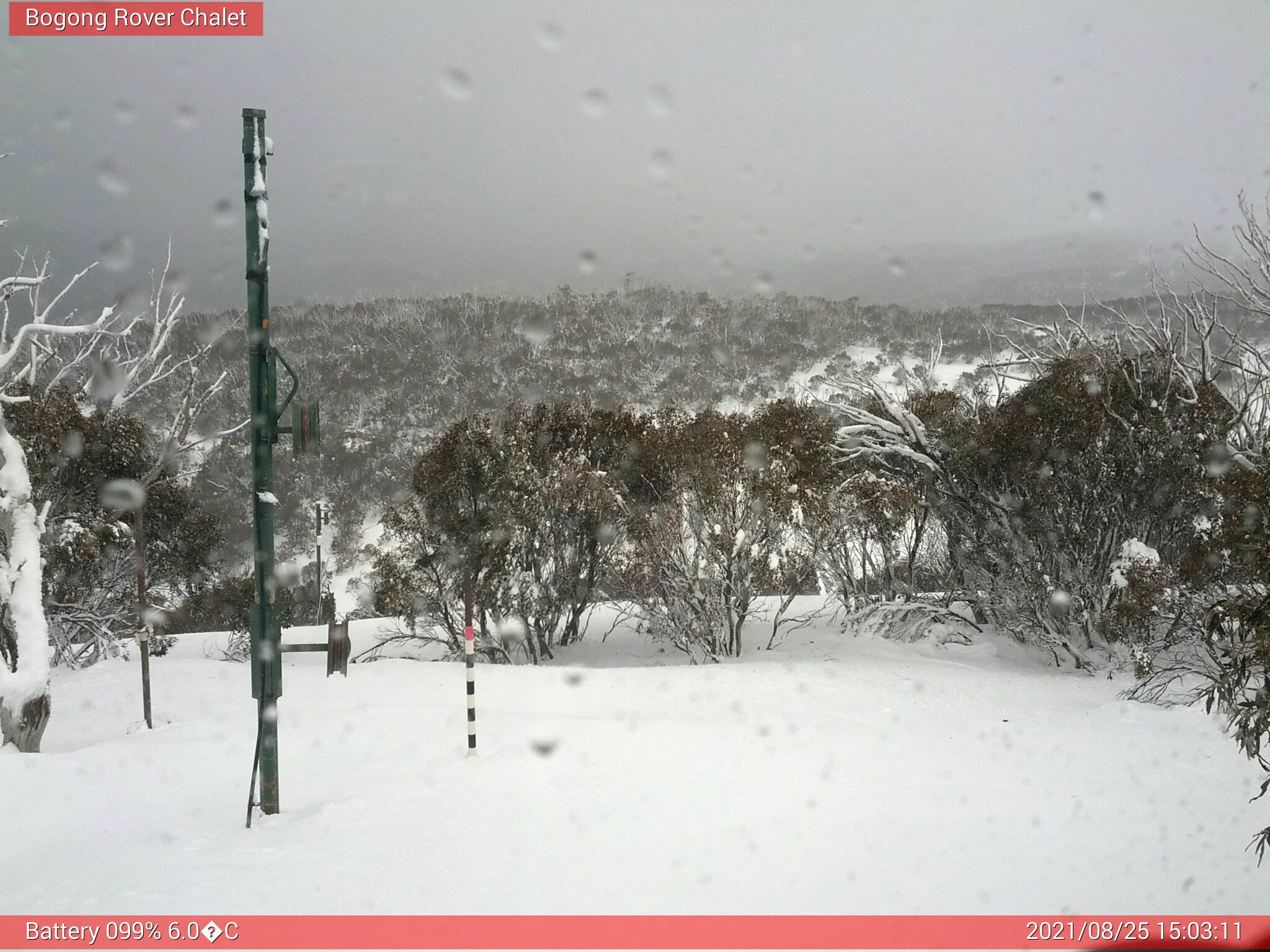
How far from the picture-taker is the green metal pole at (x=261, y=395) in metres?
5.02

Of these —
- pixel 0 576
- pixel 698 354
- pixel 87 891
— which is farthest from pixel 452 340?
pixel 87 891

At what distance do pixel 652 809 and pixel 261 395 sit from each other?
3.65 meters

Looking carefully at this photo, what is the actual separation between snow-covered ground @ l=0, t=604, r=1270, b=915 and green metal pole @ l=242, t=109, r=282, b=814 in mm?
1083

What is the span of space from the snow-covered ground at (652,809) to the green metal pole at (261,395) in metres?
1.08

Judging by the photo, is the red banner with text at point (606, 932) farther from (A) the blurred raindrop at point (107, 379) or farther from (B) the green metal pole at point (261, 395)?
(A) the blurred raindrop at point (107, 379)

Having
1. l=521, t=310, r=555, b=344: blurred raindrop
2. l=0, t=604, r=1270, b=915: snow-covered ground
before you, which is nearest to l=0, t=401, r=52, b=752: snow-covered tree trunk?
l=0, t=604, r=1270, b=915: snow-covered ground

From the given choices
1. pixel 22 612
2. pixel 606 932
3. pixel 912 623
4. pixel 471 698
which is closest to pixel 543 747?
pixel 471 698

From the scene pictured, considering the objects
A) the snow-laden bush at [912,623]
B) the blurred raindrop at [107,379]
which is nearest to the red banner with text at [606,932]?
the snow-laden bush at [912,623]

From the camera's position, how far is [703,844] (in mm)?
4797

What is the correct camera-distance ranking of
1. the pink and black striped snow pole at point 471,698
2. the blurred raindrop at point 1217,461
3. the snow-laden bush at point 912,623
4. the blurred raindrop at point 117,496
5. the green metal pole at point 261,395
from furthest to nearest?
the blurred raindrop at point 117,496 < the snow-laden bush at point 912,623 < the blurred raindrop at point 1217,461 < the pink and black striped snow pole at point 471,698 < the green metal pole at point 261,395

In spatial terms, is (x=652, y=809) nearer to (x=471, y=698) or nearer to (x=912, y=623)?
(x=471, y=698)

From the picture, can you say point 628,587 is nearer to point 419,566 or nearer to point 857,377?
point 419,566

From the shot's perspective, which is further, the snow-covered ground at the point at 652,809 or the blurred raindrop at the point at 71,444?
the blurred raindrop at the point at 71,444

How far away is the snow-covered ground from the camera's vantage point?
4168 mm
